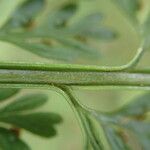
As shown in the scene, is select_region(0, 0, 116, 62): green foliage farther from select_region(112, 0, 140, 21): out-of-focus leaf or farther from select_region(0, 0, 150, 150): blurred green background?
select_region(0, 0, 150, 150): blurred green background

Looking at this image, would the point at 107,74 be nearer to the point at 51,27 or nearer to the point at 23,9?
the point at 51,27

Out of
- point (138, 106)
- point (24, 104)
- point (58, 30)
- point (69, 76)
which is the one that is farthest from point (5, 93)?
point (138, 106)

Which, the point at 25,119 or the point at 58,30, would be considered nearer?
the point at 25,119

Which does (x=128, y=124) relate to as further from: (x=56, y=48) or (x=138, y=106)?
(x=56, y=48)

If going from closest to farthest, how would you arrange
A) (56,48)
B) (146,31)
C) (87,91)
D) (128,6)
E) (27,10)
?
(56,48) < (146,31) < (128,6) < (27,10) < (87,91)

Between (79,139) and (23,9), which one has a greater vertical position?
(23,9)

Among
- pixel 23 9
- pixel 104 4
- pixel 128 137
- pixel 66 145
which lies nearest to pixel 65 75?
pixel 128 137

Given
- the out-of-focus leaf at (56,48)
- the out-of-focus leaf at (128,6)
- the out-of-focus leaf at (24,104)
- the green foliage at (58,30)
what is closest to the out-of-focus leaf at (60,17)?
the green foliage at (58,30)
